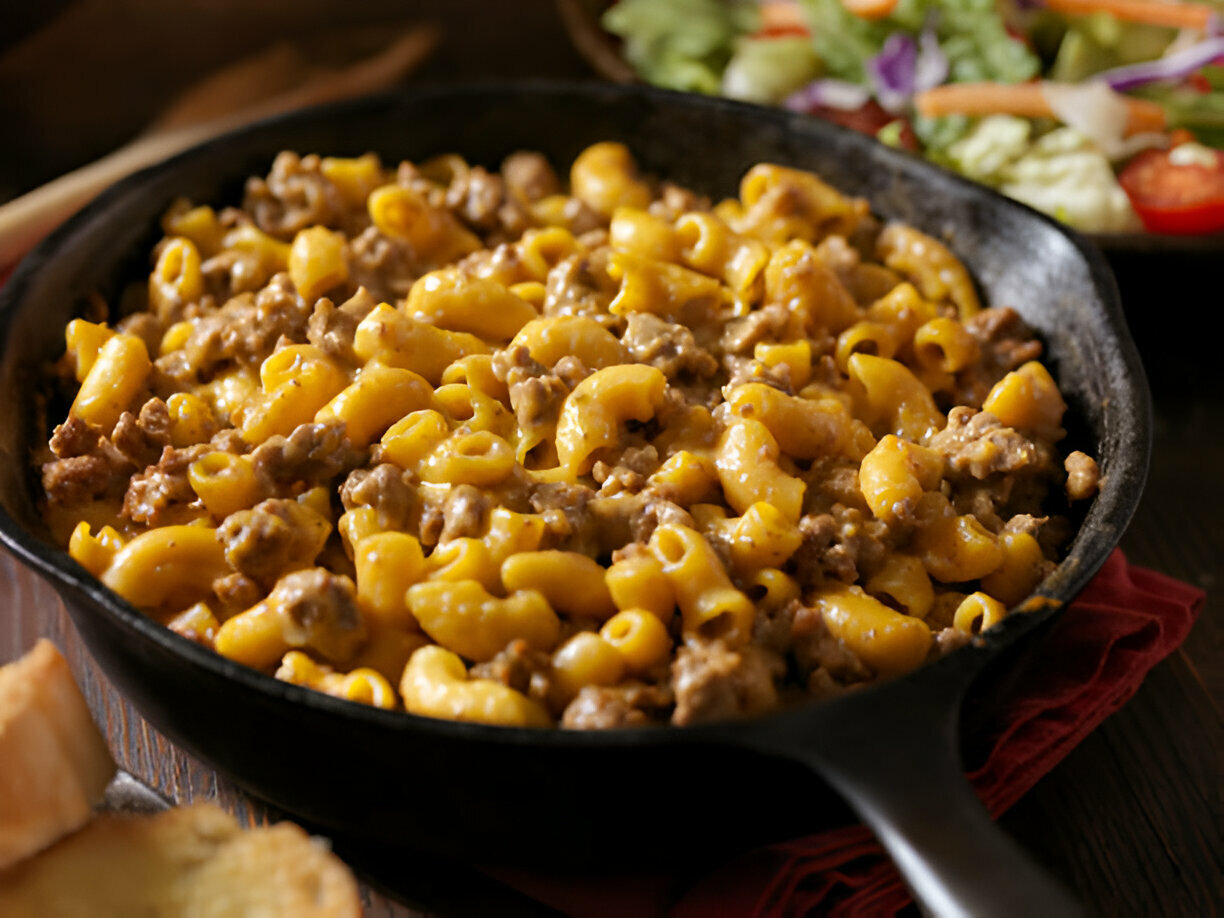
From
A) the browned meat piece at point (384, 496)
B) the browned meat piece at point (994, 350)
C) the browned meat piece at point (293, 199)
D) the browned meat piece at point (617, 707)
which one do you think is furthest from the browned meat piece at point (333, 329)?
the browned meat piece at point (994, 350)

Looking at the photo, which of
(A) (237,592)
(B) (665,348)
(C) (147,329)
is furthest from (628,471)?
(C) (147,329)

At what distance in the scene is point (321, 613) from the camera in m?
1.74

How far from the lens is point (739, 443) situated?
2.00 metres

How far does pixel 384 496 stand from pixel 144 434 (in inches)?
19.9

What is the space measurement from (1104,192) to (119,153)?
2.69 metres

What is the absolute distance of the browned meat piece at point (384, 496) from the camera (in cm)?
189

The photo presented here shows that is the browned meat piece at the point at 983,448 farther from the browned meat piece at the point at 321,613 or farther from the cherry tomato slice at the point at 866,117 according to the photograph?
the cherry tomato slice at the point at 866,117

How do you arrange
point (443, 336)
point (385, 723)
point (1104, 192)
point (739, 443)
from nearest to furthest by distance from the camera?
point (385, 723), point (739, 443), point (443, 336), point (1104, 192)

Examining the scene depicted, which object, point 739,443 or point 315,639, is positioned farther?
point 739,443

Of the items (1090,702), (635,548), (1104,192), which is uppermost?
(635,548)

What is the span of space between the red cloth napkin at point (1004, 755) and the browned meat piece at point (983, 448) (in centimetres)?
26

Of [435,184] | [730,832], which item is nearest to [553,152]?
[435,184]

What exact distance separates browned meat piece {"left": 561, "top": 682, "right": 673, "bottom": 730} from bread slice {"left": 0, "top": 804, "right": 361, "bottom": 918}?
373mm

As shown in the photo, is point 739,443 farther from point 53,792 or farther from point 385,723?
point 53,792
